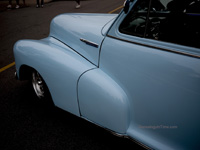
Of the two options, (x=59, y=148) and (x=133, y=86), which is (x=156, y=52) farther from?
(x=59, y=148)

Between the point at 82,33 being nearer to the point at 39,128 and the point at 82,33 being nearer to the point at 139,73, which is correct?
the point at 139,73

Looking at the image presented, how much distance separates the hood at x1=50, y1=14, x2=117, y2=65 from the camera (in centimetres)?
168

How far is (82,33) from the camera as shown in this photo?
184cm

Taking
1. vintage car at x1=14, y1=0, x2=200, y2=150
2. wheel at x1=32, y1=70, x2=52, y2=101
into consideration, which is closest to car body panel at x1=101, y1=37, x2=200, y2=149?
vintage car at x1=14, y1=0, x2=200, y2=150

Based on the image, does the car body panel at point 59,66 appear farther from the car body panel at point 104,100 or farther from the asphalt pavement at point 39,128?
the asphalt pavement at point 39,128

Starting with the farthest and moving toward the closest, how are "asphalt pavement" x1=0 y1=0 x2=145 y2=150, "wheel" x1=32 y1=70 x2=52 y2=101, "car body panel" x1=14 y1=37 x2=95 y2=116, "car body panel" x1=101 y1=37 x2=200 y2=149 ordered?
"wheel" x1=32 y1=70 x2=52 y2=101
"asphalt pavement" x1=0 y1=0 x2=145 y2=150
"car body panel" x1=14 y1=37 x2=95 y2=116
"car body panel" x1=101 y1=37 x2=200 y2=149

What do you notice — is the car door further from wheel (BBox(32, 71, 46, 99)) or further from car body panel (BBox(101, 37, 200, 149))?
wheel (BBox(32, 71, 46, 99))

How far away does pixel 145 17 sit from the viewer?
146 centimetres

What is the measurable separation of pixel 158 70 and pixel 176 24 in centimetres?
42

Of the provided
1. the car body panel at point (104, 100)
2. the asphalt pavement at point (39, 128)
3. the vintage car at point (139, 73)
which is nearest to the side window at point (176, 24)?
the vintage car at point (139, 73)

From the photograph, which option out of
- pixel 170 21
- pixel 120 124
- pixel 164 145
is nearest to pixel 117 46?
pixel 170 21

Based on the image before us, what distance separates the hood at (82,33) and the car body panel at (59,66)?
75mm

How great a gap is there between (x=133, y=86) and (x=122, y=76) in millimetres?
132

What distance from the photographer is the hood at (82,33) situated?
5.52ft
